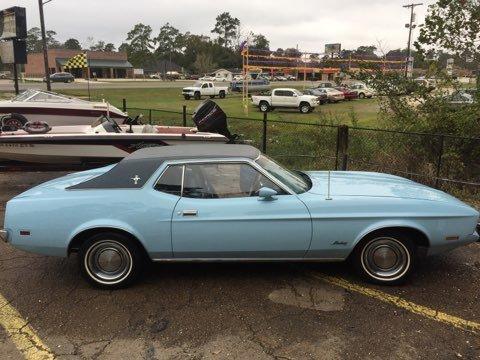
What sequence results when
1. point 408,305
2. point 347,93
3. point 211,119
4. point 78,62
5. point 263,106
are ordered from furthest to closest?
point 347,93
point 263,106
point 78,62
point 211,119
point 408,305

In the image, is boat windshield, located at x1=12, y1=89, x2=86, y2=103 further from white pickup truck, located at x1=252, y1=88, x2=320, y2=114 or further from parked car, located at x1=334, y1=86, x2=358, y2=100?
parked car, located at x1=334, y1=86, x2=358, y2=100

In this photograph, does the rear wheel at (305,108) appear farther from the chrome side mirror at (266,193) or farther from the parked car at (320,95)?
the chrome side mirror at (266,193)

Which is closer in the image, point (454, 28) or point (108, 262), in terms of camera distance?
point (108, 262)

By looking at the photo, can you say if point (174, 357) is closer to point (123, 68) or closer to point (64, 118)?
point (64, 118)

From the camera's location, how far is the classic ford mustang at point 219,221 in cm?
432

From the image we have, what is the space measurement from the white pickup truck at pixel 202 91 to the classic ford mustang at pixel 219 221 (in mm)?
35260

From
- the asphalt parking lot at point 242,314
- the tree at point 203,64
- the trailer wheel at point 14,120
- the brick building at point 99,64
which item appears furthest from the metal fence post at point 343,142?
the tree at point 203,64

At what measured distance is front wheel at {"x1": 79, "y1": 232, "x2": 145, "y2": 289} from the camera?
4395mm

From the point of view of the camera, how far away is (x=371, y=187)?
4.80 meters

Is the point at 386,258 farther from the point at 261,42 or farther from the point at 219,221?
the point at 261,42

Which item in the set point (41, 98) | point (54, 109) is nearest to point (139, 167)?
point (54, 109)

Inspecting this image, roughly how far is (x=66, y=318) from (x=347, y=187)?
9.81 feet

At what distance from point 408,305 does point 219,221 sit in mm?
1890

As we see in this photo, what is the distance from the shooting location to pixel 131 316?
402 centimetres
